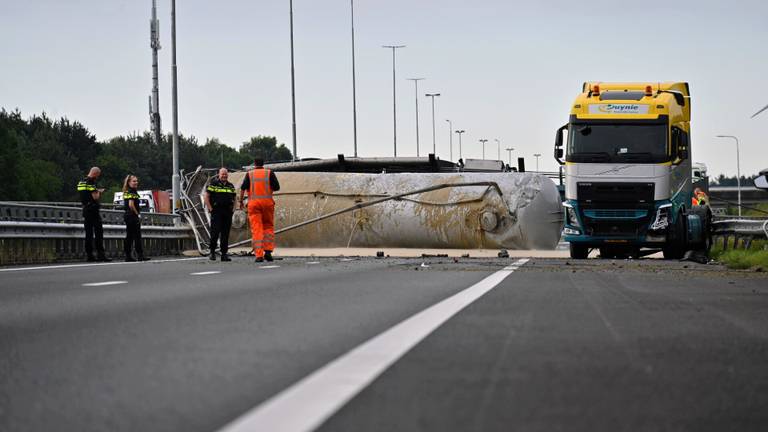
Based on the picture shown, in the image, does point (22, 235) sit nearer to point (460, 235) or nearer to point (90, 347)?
point (460, 235)

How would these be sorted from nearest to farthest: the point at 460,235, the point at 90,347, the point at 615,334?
the point at 90,347 → the point at 615,334 → the point at 460,235

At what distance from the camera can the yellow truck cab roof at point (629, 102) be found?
79.6ft

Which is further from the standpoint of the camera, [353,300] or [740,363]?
[353,300]

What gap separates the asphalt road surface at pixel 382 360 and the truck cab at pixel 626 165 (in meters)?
13.5

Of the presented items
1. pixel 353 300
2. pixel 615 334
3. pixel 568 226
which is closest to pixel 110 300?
pixel 353 300

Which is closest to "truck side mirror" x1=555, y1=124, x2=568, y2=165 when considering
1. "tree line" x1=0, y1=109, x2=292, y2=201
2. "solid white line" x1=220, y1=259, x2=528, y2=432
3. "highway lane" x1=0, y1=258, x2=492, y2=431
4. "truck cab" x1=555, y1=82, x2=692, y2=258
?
"truck cab" x1=555, y1=82, x2=692, y2=258

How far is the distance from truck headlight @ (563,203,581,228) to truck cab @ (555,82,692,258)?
0.07ft

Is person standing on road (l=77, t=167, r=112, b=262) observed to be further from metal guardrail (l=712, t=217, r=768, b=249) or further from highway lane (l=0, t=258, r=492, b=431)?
metal guardrail (l=712, t=217, r=768, b=249)

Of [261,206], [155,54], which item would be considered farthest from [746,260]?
[155,54]

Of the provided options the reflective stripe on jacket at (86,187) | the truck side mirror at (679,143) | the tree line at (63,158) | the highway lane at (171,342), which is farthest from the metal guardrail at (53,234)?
the tree line at (63,158)

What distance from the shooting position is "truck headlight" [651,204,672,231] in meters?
24.5

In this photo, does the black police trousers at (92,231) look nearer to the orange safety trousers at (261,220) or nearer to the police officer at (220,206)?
the police officer at (220,206)

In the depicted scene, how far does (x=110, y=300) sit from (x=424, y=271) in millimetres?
6324

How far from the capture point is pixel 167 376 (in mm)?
5230
